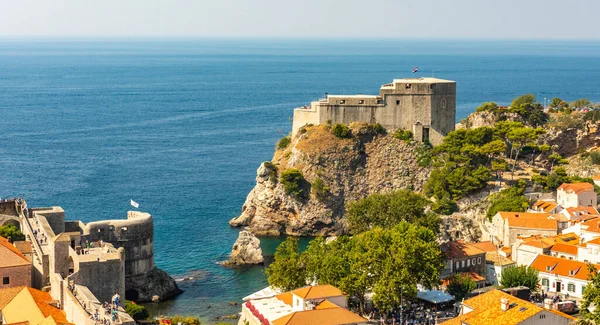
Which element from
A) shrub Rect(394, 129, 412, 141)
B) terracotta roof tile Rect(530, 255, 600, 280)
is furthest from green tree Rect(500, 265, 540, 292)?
shrub Rect(394, 129, 412, 141)

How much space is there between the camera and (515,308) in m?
42.2

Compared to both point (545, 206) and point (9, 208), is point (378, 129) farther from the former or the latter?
point (9, 208)

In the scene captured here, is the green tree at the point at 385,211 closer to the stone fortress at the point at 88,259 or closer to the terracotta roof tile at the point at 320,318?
the stone fortress at the point at 88,259

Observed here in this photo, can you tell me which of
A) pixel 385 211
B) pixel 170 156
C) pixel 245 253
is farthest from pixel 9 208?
pixel 170 156

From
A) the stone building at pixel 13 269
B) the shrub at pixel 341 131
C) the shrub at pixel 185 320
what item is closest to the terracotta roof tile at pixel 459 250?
the shrub at pixel 185 320

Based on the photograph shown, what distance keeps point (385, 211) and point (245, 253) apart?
10564 millimetres

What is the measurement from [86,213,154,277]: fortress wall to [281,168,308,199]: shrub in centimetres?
2027

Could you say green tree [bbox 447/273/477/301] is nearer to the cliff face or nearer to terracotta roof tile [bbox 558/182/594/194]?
terracotta roof tile [bbox 558/182/594/194]

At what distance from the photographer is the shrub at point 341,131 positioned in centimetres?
8094

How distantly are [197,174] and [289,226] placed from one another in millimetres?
24626

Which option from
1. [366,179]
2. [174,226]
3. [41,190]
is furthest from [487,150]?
[41,190]

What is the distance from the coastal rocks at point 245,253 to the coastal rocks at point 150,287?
25.4 ft

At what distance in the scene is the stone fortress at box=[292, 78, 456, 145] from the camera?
270 ft

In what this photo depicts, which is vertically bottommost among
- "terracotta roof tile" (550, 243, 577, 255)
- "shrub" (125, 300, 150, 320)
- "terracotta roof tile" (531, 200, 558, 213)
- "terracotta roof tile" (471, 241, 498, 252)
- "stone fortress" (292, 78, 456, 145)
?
"shrub" (125, 300, 150, 320)
